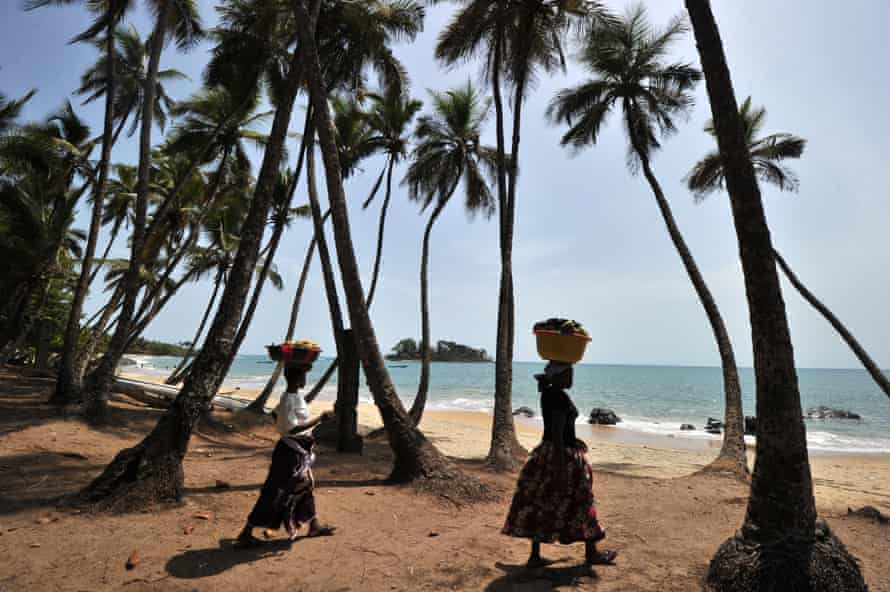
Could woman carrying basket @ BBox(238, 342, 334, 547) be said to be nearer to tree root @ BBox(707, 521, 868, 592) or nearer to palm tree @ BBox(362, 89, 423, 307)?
tree root @ BBox(707, 521, 868, 592)

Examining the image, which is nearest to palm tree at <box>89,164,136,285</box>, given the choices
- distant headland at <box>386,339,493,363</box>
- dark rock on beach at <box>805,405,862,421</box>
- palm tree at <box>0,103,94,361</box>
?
palm tree at <box>0,103,94,361</box>

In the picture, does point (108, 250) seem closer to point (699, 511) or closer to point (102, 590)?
point (102, 590)

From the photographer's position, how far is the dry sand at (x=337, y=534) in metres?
3.78

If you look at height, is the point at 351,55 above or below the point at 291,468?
above

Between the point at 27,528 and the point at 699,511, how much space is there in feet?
23.3

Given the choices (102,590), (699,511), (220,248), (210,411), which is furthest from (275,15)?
(220,248)

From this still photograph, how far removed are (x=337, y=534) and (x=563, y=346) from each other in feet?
9.31

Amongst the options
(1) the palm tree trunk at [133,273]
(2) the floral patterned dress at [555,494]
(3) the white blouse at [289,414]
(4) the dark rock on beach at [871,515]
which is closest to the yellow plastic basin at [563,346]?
(2) the floral patterned dress at [555,494]

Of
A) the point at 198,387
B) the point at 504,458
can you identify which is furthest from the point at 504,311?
the point at 198,387

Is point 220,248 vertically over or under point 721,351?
over

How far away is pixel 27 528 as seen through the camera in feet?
14.4

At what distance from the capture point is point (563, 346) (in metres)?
4.13

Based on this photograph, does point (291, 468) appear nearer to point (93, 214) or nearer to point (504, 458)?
point (504, 458)

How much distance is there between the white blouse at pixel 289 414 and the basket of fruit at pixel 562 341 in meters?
2.20
